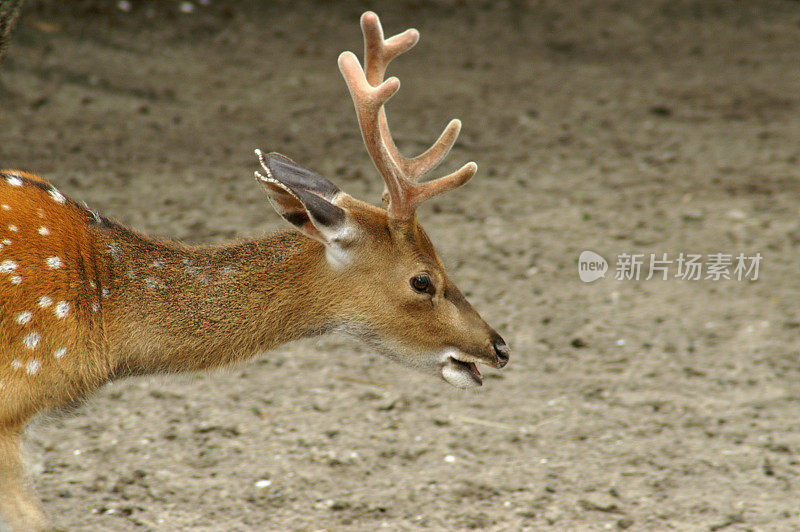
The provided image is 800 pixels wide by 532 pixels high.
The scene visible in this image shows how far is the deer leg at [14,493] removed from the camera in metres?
3.01

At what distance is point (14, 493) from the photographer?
3021 mm

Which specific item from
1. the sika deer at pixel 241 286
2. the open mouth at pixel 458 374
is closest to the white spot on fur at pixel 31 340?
the sika deer at pixel 241 286

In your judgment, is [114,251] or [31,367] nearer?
[31,367]

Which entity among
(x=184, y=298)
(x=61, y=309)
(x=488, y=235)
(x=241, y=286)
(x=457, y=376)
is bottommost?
(x=61, y=309)

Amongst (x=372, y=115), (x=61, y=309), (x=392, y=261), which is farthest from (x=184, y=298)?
(x=372, y=115)

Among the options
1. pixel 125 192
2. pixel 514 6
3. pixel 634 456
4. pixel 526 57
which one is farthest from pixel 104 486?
pixel 514 6

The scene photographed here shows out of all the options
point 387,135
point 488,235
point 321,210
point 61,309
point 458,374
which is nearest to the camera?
point 61,309

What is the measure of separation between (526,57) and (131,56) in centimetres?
321

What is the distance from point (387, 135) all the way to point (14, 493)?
1697 millimetres

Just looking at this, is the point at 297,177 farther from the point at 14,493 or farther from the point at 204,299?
the point at 14,493

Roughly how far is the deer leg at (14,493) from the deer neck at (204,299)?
0.39 m

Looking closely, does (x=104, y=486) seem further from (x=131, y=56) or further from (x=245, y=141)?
(x=131, y=56)

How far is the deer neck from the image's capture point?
3305mm

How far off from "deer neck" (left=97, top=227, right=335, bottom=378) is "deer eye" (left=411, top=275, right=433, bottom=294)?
29 cm
